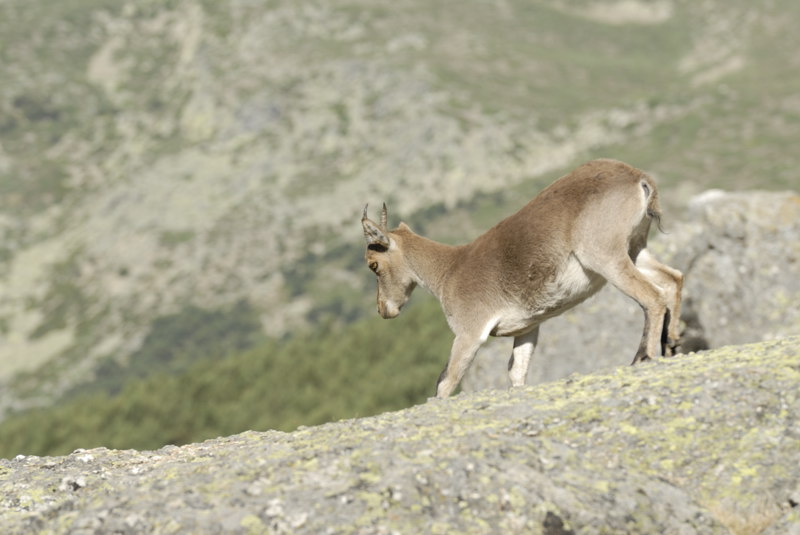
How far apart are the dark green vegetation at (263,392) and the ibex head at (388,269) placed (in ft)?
65.9

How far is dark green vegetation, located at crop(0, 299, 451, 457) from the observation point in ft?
133

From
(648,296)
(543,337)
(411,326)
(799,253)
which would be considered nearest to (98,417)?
(411,326)

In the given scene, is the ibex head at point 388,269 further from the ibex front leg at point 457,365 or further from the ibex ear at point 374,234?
the ibex front leg at point 457,365

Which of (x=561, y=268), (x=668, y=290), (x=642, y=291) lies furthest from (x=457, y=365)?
(x=668, y=290)

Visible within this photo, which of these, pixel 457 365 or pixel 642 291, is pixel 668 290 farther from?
pixel 457 365

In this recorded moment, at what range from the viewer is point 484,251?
13469 millimetres

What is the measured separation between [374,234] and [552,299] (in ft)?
11.7

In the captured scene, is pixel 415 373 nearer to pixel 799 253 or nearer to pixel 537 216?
pixel 799 253

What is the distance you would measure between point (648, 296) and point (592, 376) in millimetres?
1965

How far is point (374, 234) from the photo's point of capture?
14.9 meters

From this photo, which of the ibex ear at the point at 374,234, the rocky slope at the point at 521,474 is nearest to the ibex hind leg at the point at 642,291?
the rocky slope at the point at 521,474

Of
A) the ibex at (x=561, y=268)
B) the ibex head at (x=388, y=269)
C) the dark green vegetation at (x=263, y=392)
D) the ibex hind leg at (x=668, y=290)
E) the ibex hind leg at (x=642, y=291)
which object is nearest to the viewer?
the ibex hind leg at (x=642, y=291)

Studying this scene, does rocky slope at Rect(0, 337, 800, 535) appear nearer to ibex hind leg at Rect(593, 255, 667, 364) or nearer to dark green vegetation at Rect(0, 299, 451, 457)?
ibex hind leg at Rect(593, 255, 667, 364)

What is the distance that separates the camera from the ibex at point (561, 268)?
12.0 m
